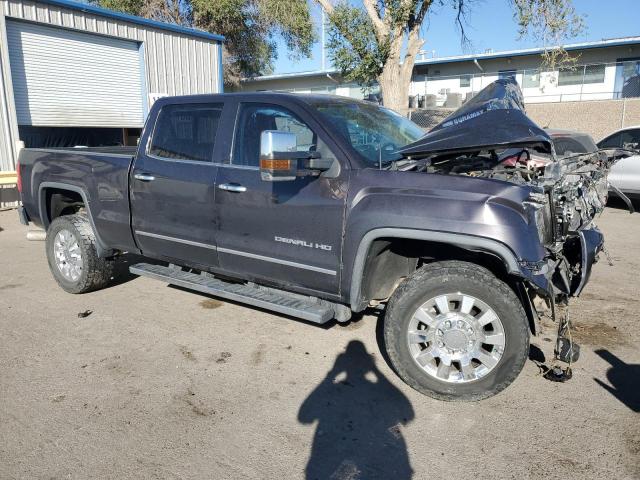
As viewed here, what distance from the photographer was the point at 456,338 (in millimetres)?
3477

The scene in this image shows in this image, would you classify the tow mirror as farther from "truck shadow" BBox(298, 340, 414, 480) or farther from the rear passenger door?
"truck shadow" BBox(298, 340, 414, 480)

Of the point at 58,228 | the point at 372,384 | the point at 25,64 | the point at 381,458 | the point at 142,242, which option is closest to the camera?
the point at 381,458

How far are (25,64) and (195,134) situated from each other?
33.1ft

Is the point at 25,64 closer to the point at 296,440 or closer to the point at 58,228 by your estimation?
the point at 58,228

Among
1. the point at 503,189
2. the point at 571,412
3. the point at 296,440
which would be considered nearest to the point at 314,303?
the point at 296,440

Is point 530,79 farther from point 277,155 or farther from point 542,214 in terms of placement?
point 277,155

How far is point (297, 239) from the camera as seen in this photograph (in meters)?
3.94

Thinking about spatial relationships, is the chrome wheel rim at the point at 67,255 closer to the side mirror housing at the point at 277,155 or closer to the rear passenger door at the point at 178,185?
the rear passenger door at the point at 178,185

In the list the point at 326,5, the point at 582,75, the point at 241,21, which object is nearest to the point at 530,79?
the point at 582,75

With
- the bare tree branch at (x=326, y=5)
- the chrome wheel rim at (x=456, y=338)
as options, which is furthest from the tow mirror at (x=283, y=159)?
the bare tree branch at (x=326, y=5)

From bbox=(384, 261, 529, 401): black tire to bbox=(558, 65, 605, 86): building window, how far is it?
25.6 m

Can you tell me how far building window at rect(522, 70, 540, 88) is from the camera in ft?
85.0

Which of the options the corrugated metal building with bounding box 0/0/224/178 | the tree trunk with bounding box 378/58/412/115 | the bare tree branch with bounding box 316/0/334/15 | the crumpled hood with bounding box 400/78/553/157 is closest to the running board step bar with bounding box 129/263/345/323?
the crumpled hood with bounding box 400/78/553/157

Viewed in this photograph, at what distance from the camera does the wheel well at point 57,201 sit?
5879 mm
